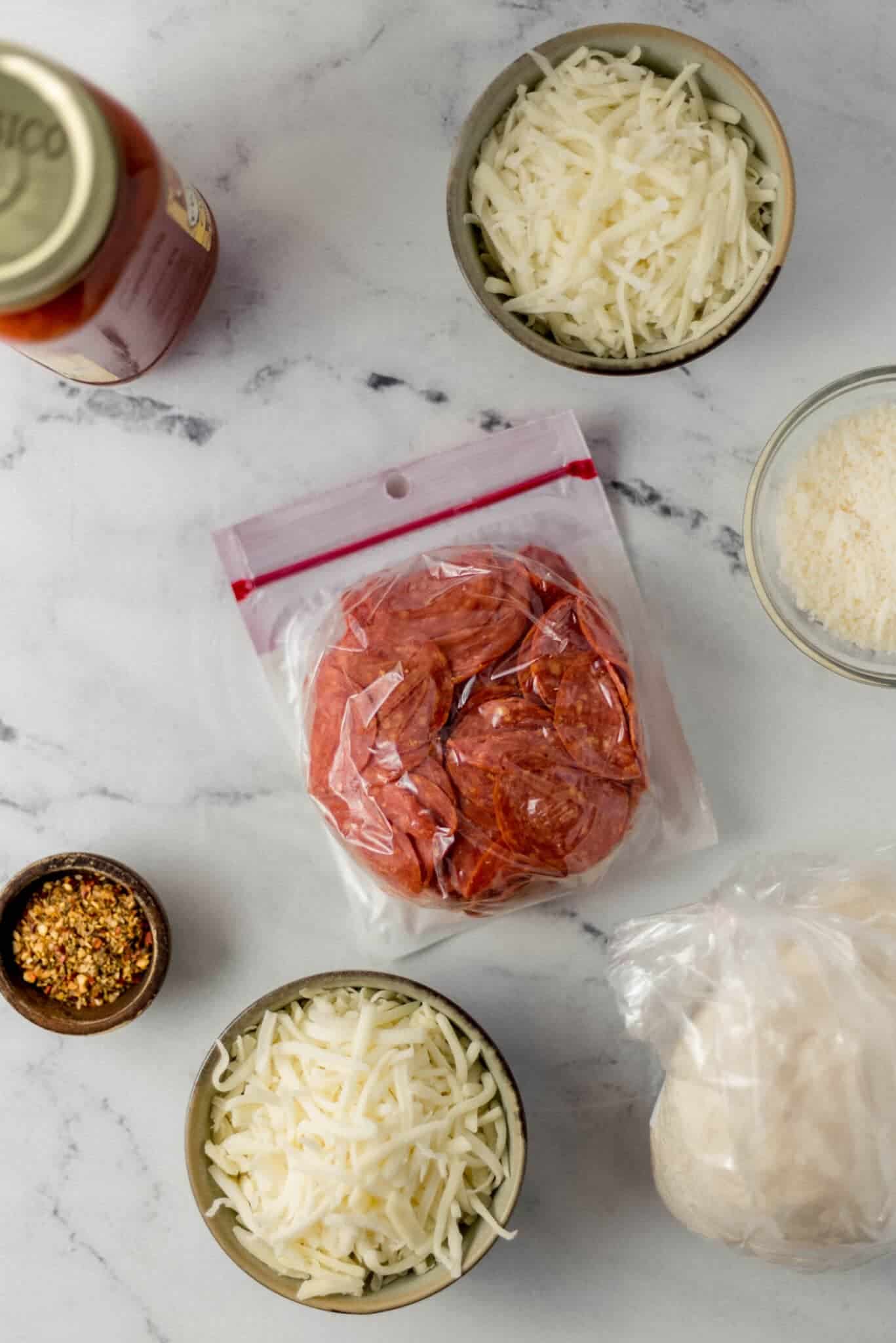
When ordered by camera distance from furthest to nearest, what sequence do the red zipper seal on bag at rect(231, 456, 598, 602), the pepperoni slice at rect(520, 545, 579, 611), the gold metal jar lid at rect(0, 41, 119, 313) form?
1. the red zipper seal on bag at rect(231, 456, 598, 602)
2. the pepperoni slice at rect(520, 545, 579, 611)
3. the gold metal jar lid at rect(0, 41, 119, 313)

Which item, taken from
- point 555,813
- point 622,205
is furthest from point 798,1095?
point 622,205

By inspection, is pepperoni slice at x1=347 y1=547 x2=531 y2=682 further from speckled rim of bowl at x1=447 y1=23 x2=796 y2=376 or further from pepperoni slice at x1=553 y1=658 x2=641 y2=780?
speckled rim of bowl at x1=447 y1=23 x2=796 y2=376

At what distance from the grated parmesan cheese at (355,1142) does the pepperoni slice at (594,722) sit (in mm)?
312

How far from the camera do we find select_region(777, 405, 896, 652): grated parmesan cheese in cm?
126

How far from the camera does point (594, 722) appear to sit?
3.84ft

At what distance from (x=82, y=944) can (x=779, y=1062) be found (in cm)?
71

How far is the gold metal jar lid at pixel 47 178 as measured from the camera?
96 cm

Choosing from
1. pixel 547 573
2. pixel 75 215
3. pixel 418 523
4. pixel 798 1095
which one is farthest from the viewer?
pixel 418 523

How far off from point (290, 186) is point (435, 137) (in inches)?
6.6

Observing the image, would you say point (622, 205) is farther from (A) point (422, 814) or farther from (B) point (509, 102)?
(A) point (422, 814)

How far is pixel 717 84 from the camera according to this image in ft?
4.04

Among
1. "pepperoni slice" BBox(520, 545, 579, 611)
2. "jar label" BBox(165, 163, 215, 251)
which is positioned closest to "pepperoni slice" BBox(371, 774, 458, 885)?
"pepperoni slice" BBox(520, 545, 579, 611)

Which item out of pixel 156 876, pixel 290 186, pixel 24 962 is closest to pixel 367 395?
pixel 290 186

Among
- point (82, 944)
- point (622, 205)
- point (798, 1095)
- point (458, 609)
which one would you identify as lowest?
point (798, 1095)
